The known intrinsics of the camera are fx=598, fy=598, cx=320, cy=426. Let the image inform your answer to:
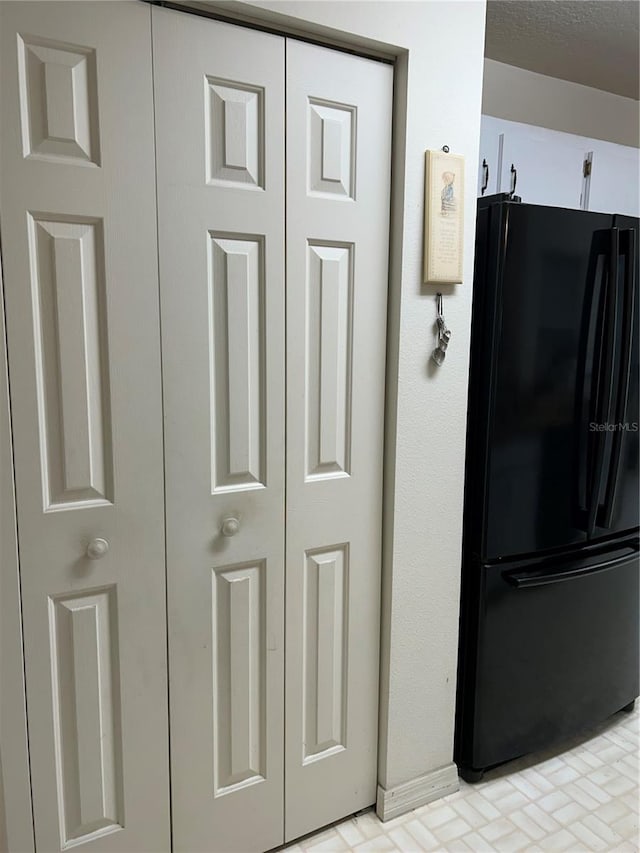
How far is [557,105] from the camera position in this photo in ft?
8.18

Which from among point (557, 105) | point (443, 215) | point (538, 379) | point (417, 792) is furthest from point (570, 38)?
point (417, 792)

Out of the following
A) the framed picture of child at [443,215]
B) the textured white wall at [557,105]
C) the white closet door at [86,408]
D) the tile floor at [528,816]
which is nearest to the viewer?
the white closet door at [86,408]

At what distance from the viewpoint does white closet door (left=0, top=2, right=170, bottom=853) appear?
115 centimetres

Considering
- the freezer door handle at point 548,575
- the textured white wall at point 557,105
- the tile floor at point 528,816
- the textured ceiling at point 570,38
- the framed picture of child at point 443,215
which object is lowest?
the tile floor at point 528,816

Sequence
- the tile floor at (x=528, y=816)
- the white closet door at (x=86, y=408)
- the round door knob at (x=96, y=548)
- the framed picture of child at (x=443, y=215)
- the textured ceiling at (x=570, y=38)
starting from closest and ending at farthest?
the white closet door at (x=86, y=408) < the round door knob at (x=96, y=548) < the framed picture of child at (x=443, y=215) < the tile floor at (x=528, y=816) < the textured ceiling at (x=570, y=38)

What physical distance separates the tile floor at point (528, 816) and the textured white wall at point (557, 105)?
235 cm

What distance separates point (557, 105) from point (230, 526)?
225cm

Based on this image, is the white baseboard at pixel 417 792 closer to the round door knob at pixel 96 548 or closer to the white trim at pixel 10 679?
the white trim at pixel 10 679

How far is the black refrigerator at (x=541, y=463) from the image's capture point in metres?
1.70

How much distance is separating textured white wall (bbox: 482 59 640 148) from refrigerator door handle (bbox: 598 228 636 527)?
2.97 feet

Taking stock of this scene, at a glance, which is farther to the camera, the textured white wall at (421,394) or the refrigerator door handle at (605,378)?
the refrigerator door handle at (605,378)

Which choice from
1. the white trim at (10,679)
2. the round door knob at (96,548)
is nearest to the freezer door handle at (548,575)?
the round door knob at (96,548)

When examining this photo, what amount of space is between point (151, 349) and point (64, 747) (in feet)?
2.94

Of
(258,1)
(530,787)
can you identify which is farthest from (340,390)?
(530,787)
